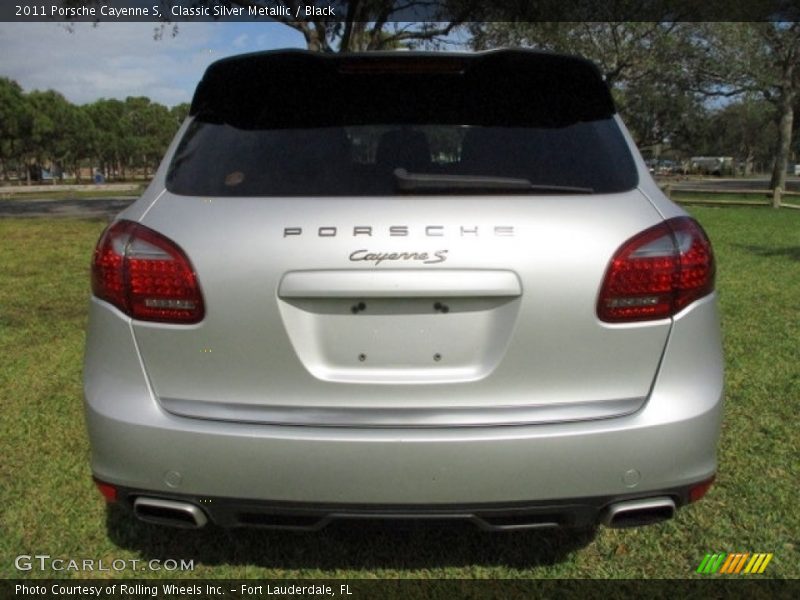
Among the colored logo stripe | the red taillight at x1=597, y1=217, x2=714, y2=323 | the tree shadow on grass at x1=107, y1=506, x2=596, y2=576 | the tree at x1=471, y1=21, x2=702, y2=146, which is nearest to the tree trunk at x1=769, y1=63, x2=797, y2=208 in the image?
the tree at x1=471, y1=21, x2=702, y2=146

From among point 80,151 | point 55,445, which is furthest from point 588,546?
point 80,151

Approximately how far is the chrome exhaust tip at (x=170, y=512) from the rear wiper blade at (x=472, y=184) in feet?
3.71

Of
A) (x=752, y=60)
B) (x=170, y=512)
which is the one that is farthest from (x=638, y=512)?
(x=752, y=60)

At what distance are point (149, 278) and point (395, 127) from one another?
891 mm

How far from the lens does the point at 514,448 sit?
2.00 metres

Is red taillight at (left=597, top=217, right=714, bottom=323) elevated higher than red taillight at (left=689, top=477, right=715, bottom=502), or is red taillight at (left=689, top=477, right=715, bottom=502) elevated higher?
red taillight at (left=597, top=217, right=714, bottom=323)

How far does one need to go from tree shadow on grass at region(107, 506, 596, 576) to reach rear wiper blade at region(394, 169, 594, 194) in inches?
49.8

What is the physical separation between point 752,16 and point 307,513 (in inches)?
1247

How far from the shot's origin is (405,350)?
204cm

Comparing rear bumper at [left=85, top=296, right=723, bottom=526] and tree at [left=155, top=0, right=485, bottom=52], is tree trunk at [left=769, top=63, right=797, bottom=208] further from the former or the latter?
rear bumper at [left=85, top=296, right=723, bottom=526]

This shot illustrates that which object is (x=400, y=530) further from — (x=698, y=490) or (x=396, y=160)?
(x=396, y=160)

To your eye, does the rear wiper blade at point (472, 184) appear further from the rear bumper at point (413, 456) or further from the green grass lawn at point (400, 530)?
the green grass lawn at point (400, 530)

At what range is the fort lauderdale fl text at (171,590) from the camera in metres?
2.53

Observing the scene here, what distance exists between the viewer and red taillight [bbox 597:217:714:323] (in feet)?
6.67
